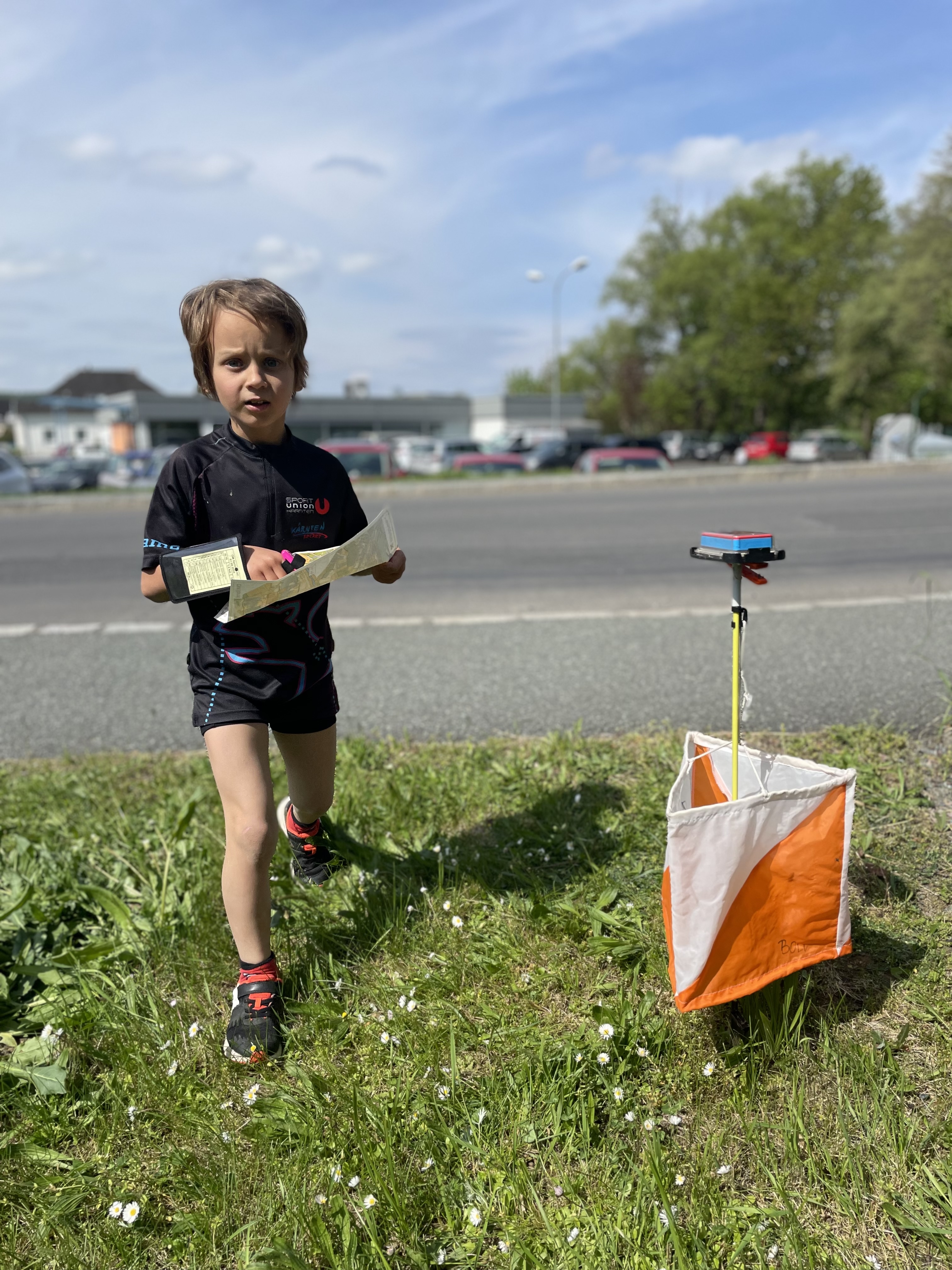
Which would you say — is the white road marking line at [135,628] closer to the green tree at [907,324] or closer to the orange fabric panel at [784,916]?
the orange fabric panel at [784,916]

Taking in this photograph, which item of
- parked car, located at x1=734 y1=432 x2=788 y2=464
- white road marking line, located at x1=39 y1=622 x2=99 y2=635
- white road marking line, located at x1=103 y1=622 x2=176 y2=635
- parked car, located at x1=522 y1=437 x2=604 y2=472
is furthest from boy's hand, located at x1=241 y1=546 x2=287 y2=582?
parked car, located at x1=734 y1=432 x2=788 y2=464

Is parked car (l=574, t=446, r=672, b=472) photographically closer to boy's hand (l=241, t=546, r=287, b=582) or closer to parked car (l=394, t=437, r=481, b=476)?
parked car (l=394, t=437, r=481, b=476)

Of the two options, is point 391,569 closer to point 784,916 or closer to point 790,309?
point 784,916

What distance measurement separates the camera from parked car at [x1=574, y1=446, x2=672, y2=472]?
2220 cm

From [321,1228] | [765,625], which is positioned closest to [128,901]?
[321,1228]

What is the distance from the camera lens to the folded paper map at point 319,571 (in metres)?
1.98

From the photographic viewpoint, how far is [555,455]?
28.0 metres

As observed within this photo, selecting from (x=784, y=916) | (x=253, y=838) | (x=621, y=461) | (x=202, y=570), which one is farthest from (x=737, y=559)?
(x=621, y=461)

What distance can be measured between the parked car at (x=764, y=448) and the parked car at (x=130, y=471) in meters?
26.8

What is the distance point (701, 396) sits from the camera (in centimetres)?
6138

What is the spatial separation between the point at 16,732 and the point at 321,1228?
3.38 m

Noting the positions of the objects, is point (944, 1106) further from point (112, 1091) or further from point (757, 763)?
point (112, 1091)

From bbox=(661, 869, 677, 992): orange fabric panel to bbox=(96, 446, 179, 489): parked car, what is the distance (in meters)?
26.7

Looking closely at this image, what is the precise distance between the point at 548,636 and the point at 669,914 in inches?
150
